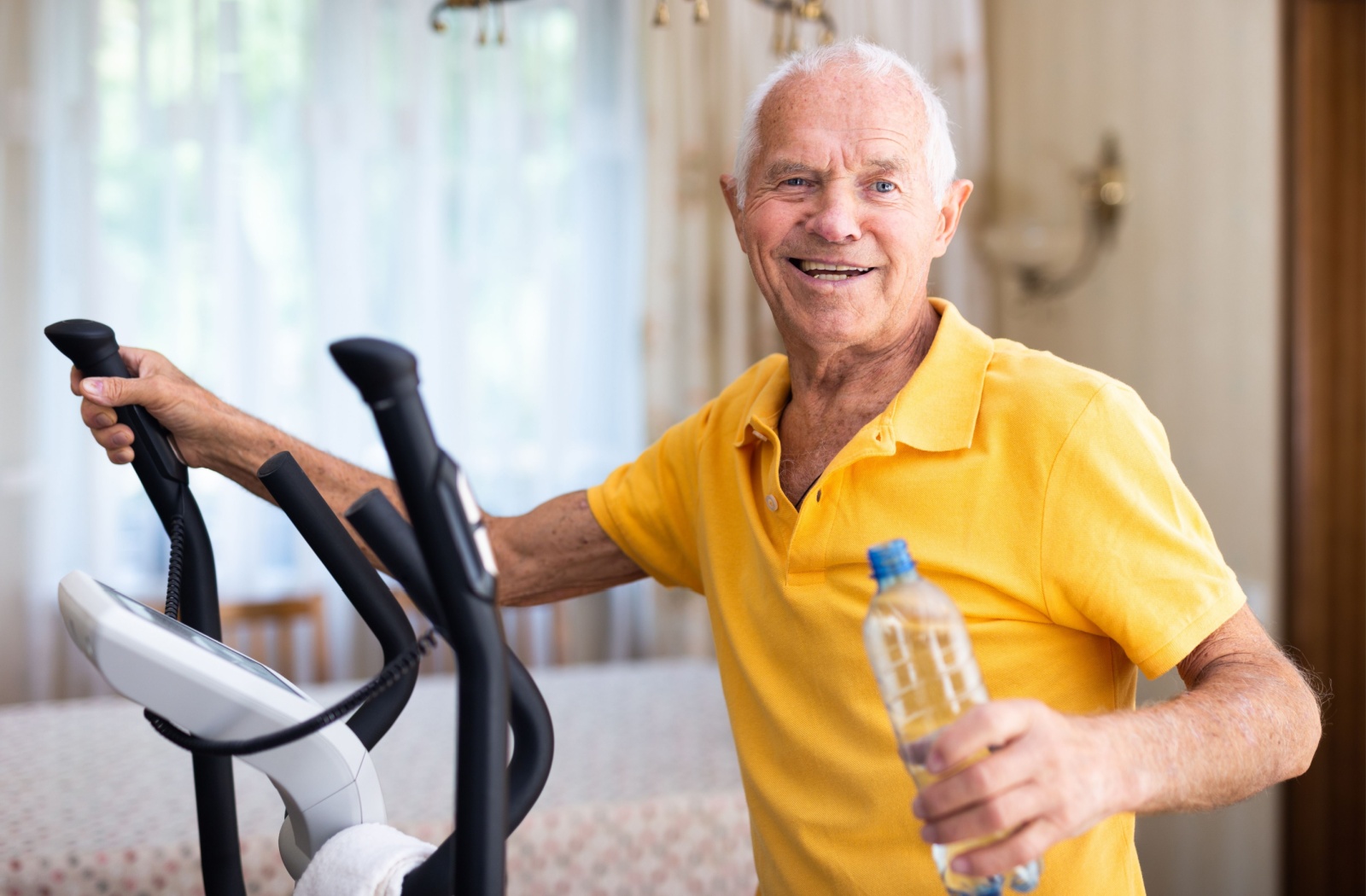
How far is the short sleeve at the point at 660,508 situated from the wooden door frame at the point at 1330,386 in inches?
63.6

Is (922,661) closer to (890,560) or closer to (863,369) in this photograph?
(890,560)

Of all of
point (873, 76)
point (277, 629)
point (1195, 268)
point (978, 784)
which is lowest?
point (277, 629)

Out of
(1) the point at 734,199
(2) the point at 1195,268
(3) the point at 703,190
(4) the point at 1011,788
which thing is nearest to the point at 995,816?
(4) the point at 1011,788

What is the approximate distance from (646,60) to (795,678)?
2.90 m

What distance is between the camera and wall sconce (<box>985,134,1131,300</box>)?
2936 mm

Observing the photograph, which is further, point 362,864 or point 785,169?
point 785,169

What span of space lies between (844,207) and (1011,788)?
25.0 inches

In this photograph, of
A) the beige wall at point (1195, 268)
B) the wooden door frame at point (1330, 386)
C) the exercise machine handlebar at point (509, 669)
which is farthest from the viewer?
the beige wall at point (1195, 268)

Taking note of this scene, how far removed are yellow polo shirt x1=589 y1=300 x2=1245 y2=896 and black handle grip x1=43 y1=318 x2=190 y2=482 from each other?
58 centimetres

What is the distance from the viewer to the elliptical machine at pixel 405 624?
597mm

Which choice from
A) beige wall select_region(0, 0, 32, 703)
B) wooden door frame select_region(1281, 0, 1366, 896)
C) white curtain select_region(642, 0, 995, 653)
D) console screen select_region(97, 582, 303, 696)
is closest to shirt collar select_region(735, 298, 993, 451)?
console screen select_region(97, 582, 303, 696)

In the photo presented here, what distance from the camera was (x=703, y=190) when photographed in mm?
3541

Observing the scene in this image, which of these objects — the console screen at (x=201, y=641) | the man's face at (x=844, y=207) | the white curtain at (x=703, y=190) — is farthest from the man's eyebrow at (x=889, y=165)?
the white curtain at (x=703, y=190)

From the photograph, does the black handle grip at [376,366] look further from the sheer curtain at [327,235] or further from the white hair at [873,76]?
the sheer curtain at [327,235]
